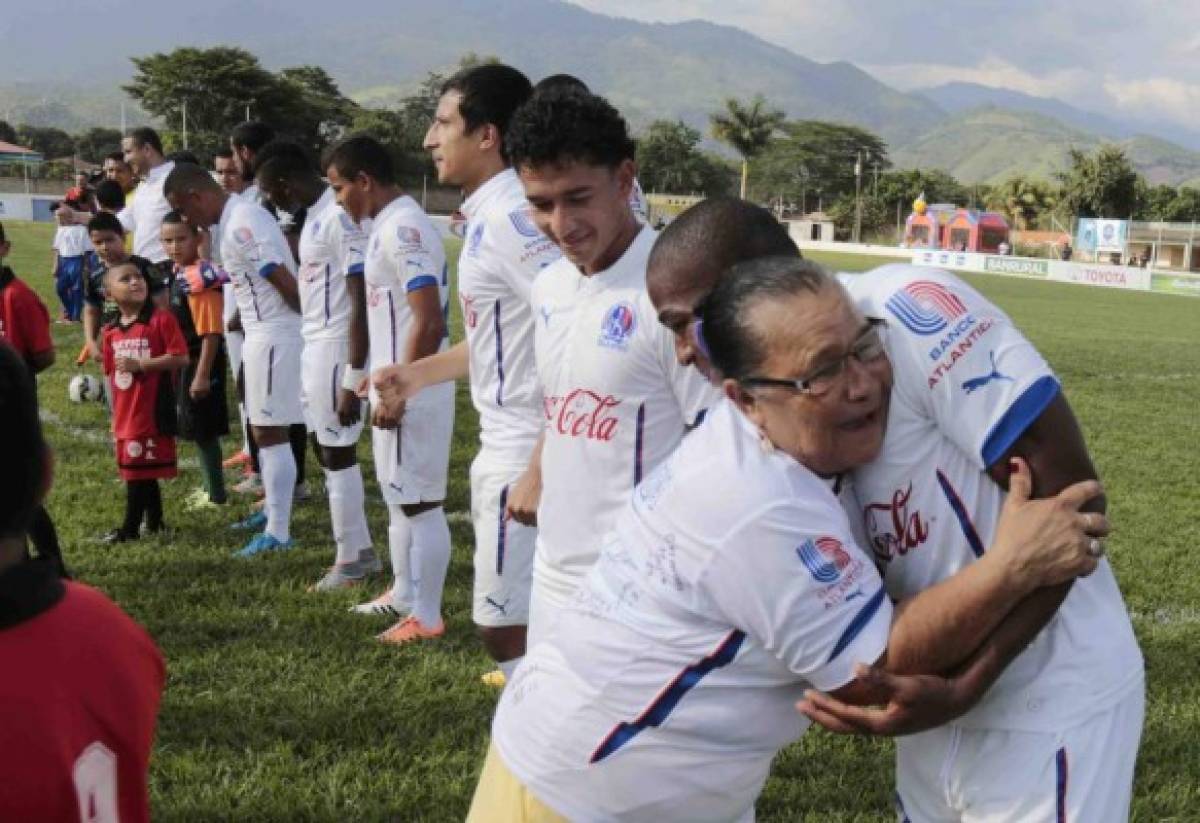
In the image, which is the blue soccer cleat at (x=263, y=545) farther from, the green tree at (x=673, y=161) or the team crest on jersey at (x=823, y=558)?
the green tree at (x=673, y=161)

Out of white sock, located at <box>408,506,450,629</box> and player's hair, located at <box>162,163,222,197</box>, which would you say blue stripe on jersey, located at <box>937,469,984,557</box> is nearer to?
white sock, located at <box>408,506,450,629</box>

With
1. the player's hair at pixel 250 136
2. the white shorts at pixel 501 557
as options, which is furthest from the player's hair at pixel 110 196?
the white shorts at pixel 501 557

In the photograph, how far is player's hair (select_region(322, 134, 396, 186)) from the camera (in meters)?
5.15

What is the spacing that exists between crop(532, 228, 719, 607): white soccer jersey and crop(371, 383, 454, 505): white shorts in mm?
2136

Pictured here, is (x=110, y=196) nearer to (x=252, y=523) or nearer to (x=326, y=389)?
(x=252, y=523)

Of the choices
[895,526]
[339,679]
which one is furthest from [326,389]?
[895,526]

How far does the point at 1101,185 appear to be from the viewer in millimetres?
76375

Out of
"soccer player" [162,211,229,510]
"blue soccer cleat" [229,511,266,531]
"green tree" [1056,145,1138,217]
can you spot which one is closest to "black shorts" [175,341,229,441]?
"soccer player" [162,211,229,510]

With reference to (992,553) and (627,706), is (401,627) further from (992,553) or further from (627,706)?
(992,553)

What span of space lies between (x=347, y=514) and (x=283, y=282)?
4.91 feet

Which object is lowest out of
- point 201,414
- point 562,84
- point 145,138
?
point 201,414

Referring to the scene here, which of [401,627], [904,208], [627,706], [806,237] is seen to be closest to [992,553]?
[627,706]

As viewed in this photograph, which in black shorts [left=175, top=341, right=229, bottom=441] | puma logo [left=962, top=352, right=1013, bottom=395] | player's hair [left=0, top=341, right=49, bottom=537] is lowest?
black shorts [left=175, top=341, right=229, bottom=441]

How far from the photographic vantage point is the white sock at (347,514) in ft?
19.4
